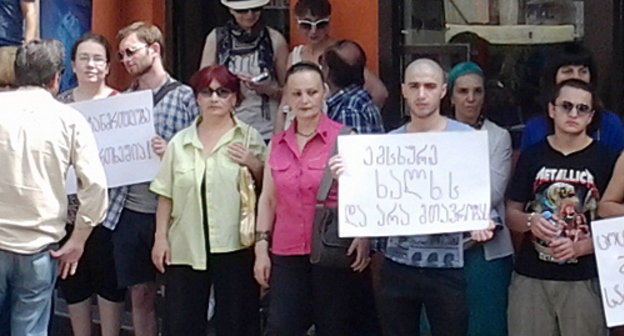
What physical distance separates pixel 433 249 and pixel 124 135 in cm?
187

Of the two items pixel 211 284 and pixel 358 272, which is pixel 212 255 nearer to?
pixel 211 284

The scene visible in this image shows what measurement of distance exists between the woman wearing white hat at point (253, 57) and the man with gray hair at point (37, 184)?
1.74 meters

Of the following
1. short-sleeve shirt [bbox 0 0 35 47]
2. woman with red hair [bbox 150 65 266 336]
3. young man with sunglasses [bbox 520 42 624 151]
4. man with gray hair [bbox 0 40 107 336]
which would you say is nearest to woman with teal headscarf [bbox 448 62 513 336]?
young man with sunglasses [bbox 520 42 624 151]

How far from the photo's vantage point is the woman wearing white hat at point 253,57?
293 inches

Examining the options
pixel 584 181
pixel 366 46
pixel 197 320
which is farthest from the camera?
pixel 366 46

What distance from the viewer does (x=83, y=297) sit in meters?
6.89

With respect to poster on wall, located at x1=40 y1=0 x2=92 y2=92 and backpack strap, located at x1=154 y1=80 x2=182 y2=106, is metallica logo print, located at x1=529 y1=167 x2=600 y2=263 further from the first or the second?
poster on wall, located at x1=40 y1=0 x2=92 y2=92

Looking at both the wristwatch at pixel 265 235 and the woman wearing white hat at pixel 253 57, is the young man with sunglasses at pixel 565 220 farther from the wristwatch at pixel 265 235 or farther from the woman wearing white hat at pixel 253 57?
the woman wearing white hat at pixel 253 57

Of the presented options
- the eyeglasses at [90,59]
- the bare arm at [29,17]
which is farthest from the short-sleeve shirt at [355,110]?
the bare arm at [29,17]

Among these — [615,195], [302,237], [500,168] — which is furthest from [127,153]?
[615,195]

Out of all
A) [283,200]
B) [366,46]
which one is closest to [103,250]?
[283,200]

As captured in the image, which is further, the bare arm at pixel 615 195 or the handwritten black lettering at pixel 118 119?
the handwritten black lettering at pixel 118 119

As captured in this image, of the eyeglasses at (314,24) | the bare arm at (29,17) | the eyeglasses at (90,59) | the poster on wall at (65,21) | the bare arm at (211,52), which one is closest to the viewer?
the eyeglasses at (90,59)

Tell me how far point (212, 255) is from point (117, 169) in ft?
2.53
